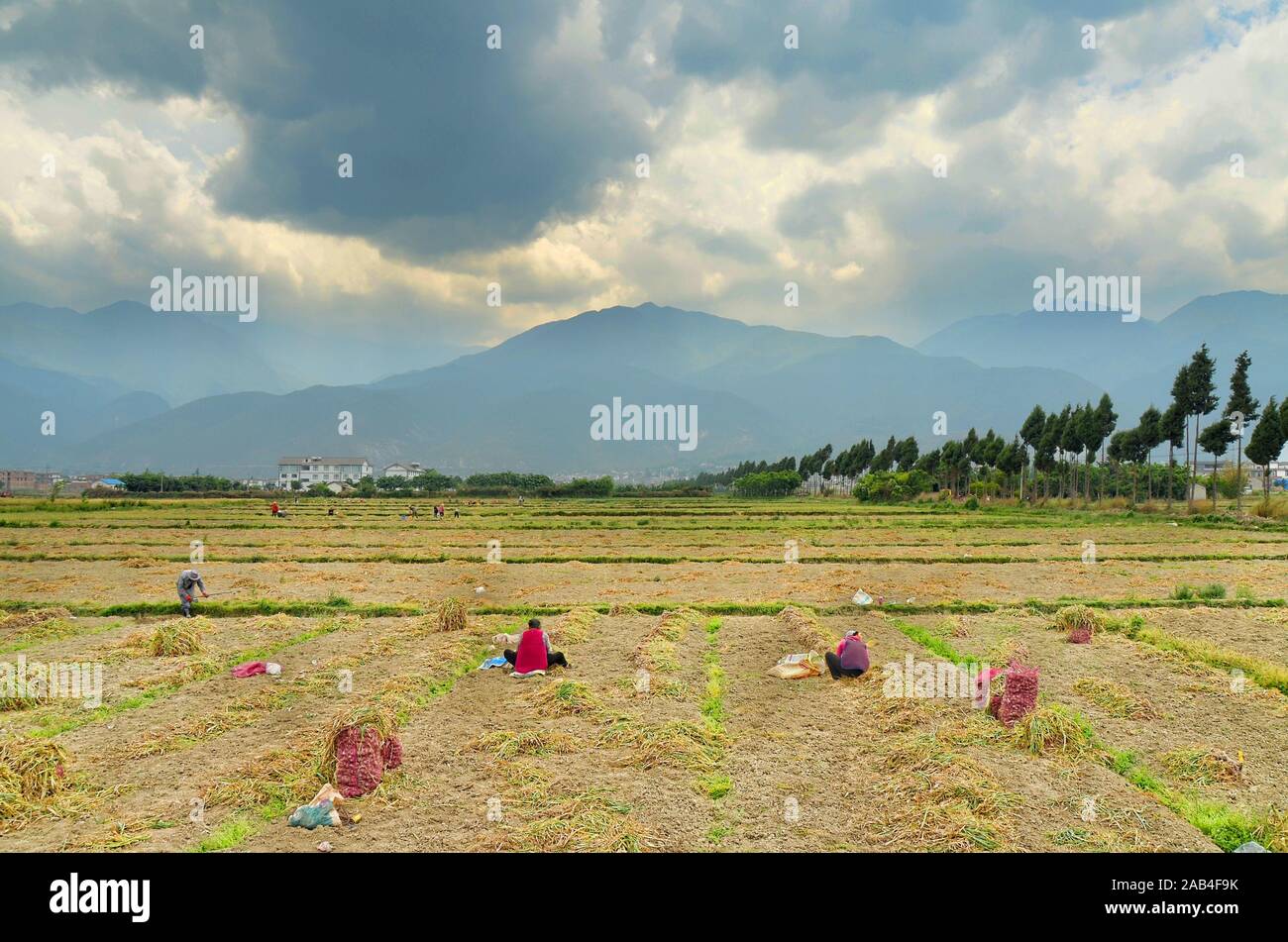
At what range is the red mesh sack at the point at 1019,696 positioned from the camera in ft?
36.4

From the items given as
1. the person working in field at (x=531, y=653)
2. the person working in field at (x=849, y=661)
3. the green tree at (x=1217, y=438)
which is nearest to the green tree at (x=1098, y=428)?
the green tree at (x=1217, y=438)

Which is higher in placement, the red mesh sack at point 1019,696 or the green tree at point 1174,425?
the green tree at point 1174,425

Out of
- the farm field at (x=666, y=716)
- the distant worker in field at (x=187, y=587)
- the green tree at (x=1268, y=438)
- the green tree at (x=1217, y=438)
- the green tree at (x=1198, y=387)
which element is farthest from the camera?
the green tree at (x=1198, y=387)

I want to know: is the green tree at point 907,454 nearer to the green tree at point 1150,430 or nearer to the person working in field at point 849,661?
the green tree at point 1150,430

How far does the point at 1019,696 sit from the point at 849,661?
330 cm

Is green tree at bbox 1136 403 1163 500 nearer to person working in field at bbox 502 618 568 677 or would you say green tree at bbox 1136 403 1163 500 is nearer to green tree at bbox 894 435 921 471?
green tree at bbox 894 435 921 471

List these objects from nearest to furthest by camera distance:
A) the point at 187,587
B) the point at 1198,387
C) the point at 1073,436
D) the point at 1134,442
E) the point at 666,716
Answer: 1. the point at 666,716
2. the point at 187,587
3. the point at 1198,387
4. the point at 1134,442
5. the point at 1073,436

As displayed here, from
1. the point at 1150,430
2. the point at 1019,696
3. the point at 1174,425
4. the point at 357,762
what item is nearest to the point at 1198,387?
the point at 1174,425

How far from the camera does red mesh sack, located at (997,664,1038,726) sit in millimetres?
11102

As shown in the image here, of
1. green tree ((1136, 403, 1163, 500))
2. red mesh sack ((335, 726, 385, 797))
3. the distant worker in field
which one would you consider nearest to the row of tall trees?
green tree ((1136, 403, 1163, 500))

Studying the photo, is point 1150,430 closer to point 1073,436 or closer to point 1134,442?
point 1134,442

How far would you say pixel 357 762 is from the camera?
348 inches

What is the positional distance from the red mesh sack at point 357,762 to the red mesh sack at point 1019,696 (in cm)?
970
